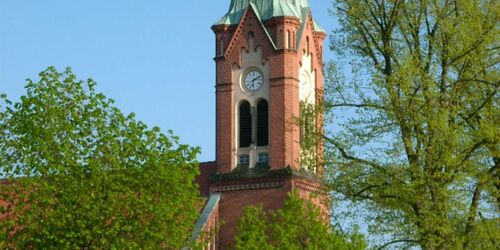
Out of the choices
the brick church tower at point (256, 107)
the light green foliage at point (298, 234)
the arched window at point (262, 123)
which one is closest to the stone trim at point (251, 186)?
the brick church tower at point (256, 107)

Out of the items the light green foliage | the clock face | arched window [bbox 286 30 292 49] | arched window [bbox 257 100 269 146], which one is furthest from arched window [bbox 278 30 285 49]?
the light green foliage

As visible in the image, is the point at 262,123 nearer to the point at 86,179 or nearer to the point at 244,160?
the point at 244,160

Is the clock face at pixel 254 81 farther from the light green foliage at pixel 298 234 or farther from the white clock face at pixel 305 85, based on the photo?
the light green foliage at pixel 298 234

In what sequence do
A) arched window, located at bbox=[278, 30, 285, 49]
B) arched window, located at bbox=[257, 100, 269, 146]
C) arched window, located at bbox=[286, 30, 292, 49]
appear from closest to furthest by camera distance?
arched window, located at bbox=[257, 100, 269, 146]
arched window, located at bbox=[278, 30, 285, 49]
arched window, located at bbox=[286, 30, 292, 49]

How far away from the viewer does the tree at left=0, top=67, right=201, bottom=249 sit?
28.3 m

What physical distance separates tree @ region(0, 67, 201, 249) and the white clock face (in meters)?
25.3

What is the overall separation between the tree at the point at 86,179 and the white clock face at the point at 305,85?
25.3 m

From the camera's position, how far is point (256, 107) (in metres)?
54.7

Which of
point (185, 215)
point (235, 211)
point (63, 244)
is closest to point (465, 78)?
point (185, 215)

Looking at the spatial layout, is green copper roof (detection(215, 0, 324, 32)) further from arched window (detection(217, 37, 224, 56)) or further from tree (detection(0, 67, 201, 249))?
tree (detection(0, 67, 201, 249))

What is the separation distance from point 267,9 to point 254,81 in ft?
12.3

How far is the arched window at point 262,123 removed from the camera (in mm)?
54188

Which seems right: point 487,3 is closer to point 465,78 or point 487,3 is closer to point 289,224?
point 465,78

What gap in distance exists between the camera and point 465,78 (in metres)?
25.6
